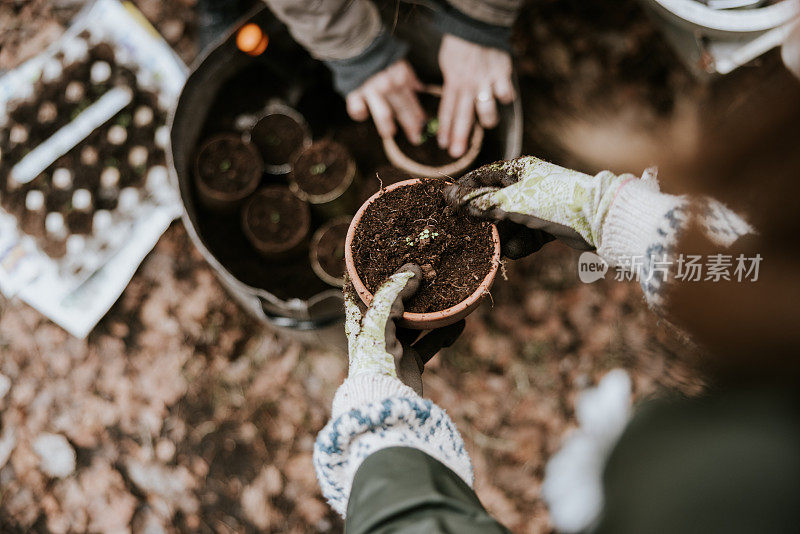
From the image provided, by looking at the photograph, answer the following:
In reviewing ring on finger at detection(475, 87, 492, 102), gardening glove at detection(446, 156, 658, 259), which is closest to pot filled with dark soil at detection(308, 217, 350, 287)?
ring on finger at detection(475, 87, 492, 102)

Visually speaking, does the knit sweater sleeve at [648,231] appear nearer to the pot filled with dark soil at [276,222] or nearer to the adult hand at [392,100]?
the adult hand at [392,100]

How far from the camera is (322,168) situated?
5.58 feet

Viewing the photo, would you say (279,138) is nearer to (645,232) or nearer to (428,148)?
(428,148)

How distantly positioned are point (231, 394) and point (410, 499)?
1180mm

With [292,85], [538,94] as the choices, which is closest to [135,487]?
[292,85]

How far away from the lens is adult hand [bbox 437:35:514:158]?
1.53m

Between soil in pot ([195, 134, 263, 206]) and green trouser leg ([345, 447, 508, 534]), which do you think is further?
soil in pot ([195, 134, 263, 206])

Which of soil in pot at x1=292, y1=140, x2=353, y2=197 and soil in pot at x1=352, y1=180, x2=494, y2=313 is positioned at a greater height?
soil in pot at x1=352, y1=180, x2=494, y2=313

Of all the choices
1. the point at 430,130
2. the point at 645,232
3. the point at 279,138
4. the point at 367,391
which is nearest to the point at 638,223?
the point at 645,232

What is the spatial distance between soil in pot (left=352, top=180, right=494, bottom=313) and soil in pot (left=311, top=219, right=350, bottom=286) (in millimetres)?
616

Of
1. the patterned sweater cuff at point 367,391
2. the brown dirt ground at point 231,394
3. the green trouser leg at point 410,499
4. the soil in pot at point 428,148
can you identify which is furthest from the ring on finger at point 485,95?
the green trouser leg at point 410,499

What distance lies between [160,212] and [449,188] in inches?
48.9

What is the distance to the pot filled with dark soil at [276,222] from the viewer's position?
1.72m

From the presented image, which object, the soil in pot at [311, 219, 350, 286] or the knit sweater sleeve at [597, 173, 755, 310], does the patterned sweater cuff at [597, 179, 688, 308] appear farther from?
the soil in pot at [311, 219, 350, 286]
